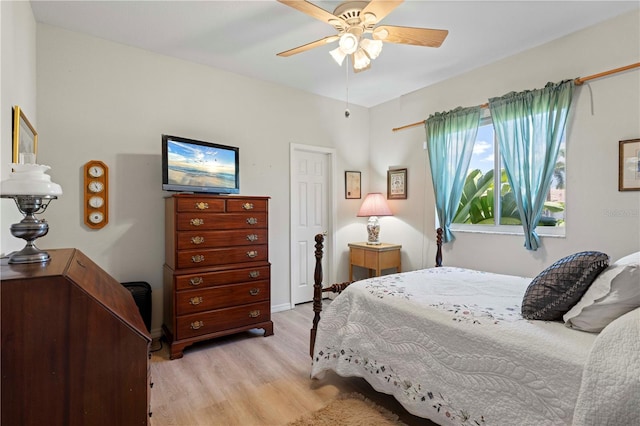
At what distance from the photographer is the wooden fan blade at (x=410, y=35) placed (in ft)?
6.70

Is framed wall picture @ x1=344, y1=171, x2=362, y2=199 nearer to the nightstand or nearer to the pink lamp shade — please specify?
the pink lamp shade

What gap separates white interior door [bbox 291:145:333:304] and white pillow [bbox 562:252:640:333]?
2.94 m

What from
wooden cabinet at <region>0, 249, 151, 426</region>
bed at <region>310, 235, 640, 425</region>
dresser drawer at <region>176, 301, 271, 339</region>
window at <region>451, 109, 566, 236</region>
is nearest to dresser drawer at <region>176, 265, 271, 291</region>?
dresser drawer at <region>176, 301, 271, 339</region>

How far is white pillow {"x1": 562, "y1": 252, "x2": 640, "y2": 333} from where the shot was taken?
4.28ft

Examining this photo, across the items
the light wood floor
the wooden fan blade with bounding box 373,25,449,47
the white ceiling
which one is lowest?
the light wood floor

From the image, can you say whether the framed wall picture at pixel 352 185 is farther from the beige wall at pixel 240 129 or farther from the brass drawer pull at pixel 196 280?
the brass drawer pull at pixel 196 280

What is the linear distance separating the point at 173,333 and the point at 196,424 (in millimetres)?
1013

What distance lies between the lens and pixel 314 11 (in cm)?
189

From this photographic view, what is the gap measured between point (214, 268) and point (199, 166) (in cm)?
97

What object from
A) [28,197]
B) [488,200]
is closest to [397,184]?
[488,200]

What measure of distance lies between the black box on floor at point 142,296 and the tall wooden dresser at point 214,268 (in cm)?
17

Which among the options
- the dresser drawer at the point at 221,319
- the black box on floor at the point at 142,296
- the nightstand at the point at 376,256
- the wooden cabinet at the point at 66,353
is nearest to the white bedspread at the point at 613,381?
the wooden cabinet at the point at 66,353

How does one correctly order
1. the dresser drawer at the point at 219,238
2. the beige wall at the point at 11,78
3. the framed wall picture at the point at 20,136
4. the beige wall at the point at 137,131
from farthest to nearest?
the dresser drawer at the point at 219,238 → the beige wall at the point at 137,131 → the framed wall picture at the point at 20,136 → the beige wall at the point at 11,78

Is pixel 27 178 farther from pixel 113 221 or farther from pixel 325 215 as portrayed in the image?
pixel 325 215
